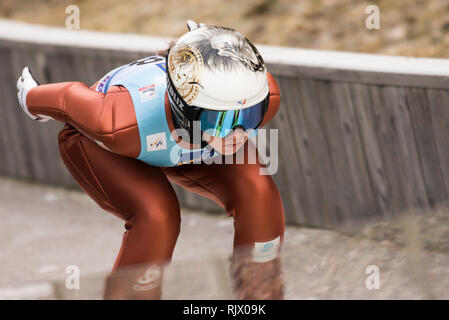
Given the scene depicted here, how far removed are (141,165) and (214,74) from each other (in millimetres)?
703

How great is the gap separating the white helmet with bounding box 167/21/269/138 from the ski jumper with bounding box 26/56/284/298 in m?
0.23

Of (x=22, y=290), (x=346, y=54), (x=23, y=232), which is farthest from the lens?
(x=23, y=232)

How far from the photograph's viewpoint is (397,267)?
3.11m

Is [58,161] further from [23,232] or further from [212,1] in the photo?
[212,1]

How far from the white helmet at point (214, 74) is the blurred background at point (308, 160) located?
622mm

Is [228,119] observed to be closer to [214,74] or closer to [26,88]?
[214,74]

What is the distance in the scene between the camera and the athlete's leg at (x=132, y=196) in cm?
338

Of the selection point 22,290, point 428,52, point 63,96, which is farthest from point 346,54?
point 22,290

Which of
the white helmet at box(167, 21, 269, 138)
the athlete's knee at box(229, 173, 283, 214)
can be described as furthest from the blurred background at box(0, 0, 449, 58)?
the white helmet at box(167, 21, 269, 138)

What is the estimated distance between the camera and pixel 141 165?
3580mm

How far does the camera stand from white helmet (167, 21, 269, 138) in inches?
120

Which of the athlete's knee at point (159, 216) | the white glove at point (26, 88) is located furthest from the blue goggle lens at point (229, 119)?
the white glove at point (26, 88)
